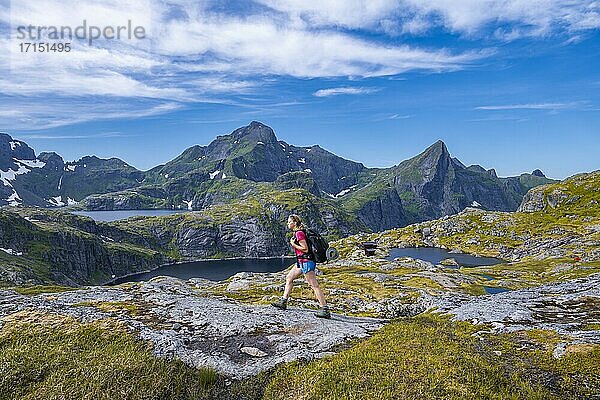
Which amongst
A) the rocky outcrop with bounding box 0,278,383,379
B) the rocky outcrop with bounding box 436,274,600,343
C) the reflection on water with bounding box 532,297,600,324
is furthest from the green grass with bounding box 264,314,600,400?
the reflection on water with bounding box 532,297,600,324

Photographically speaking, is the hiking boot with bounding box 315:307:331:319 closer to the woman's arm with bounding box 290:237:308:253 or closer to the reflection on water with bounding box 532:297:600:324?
the woman's arm with bounding box 290:237:308:253

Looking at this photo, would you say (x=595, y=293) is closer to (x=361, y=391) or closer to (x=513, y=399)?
(x=513, y=399)

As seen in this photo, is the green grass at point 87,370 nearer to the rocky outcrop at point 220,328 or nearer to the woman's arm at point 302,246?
the rocky outcrop at point 220,328

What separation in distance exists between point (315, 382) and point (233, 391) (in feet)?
9.82

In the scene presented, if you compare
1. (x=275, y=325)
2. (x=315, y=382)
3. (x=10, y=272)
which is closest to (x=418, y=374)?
(x=315, y=382)

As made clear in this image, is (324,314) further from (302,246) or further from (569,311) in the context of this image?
(569,311)

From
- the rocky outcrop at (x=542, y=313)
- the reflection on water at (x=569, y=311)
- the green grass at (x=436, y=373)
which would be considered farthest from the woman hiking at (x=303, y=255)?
the reflection on water at (x=569, y=311)

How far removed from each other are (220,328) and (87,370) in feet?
22.9

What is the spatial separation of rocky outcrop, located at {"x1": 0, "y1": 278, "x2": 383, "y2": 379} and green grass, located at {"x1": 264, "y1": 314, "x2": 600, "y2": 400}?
1794 mm

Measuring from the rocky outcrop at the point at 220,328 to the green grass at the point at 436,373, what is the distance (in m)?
1.79

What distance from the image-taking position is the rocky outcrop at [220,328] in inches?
607

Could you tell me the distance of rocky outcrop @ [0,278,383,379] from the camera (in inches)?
607

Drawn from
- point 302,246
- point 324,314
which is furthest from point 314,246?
point 324,314

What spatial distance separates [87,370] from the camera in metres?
12.7
